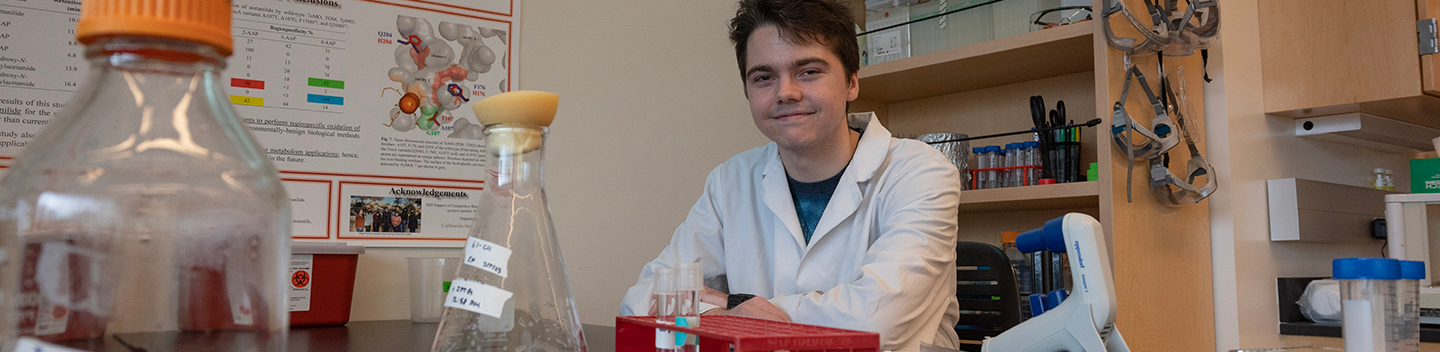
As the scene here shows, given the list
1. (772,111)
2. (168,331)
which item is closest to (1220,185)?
(772,111)

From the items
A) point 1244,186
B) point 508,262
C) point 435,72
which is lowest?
point 508,262

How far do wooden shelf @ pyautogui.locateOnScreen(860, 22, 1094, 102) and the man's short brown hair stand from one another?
61cm

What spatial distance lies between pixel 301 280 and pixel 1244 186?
2060 millimetres

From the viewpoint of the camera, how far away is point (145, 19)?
0.25 m

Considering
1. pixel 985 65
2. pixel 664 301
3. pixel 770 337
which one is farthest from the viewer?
pixel 985 65

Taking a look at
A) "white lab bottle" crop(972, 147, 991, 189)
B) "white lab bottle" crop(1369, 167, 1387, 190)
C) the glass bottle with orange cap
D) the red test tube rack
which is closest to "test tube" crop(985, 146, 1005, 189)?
"white lab bottle" crop(972, 147, 991, 189)

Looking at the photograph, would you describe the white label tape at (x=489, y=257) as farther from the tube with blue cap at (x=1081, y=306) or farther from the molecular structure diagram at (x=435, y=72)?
the molecular structure diagram at (x=435, y=72)

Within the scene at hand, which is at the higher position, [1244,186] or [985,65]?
[985,65]

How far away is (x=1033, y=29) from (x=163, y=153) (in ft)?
6.79

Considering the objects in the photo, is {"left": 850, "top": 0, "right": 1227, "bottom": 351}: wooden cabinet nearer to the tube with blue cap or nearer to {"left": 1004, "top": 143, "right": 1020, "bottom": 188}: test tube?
{"left": 1004, "top": 143, "right": 1020, "bottom": 188}: test tube

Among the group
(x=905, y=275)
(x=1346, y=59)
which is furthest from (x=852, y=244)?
(x=1346, y=59)

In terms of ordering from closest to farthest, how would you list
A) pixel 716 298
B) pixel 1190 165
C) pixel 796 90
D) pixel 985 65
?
pixel 716 298
pixel 796 90
pixel 1190 165
pixel 985 65

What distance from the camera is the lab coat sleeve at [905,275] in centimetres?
122

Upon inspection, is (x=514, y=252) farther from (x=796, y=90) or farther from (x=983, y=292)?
(x=983, y=292)
